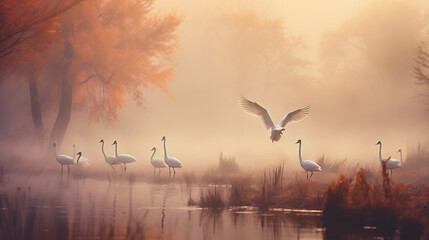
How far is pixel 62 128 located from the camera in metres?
30.5

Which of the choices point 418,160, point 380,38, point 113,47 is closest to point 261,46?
point 380,38

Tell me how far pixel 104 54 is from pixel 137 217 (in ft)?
56.4

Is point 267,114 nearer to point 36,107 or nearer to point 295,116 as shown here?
point 295,116

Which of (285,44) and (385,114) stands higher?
(285,44)

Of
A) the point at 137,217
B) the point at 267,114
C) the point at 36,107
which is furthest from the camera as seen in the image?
the point at 36,107

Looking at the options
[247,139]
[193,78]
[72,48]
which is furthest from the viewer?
[193,78]

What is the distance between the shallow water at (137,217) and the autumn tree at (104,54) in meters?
10.6

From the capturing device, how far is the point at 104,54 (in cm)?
3030

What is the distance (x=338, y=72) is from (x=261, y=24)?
940 centimetres

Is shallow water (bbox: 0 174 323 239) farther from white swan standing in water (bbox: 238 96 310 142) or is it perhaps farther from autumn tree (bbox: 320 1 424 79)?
autumn tree (bbox: 320 1 424 79)

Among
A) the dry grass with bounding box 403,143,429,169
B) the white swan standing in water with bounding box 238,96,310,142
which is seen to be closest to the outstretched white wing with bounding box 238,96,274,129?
Result: the white swan standing in water with bounding box 238,96,310,142

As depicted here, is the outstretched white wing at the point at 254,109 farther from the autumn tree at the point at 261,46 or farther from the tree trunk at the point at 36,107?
the autumn tree at the point at 261,46

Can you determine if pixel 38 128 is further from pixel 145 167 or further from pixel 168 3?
pixel 168 3

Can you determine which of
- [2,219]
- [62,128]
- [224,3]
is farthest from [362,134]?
[2,219]
